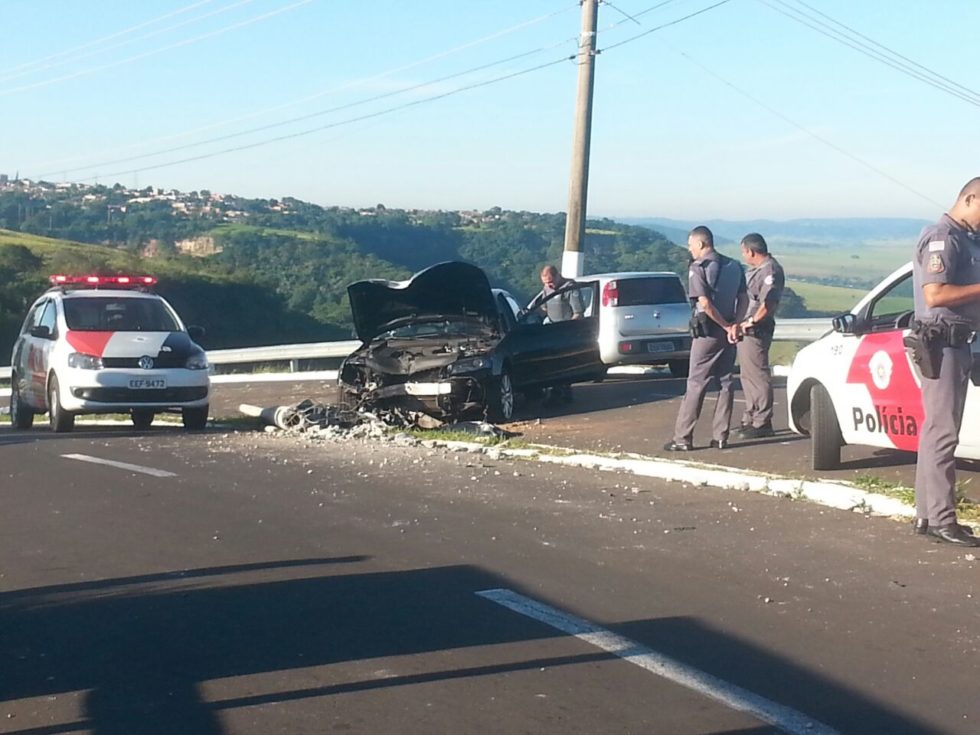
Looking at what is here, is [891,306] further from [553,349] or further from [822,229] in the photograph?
[822,229]

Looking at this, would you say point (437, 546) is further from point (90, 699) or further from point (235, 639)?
point (90, 699)

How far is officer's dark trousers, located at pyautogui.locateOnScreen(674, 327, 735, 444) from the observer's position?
12.2 metres

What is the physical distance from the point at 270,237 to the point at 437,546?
4680 centimetres

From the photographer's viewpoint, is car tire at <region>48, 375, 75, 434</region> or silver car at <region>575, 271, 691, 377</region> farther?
silver car at <region>575, 271, 691, 377</region>

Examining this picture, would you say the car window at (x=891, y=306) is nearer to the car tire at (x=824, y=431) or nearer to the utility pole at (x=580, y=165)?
the car tire at (x=824, y=431)

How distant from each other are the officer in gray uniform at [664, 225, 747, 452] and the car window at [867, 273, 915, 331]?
2.20 m

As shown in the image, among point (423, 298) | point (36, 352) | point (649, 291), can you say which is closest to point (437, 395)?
point (423, 298)

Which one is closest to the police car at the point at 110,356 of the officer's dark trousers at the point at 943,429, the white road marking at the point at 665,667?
the white road marking at the point at 665,667

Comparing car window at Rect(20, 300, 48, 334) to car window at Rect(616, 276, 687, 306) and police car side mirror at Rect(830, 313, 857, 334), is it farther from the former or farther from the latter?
police car side mirror at Rect(830, 313, 857, 334)

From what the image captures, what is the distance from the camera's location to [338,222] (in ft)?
170

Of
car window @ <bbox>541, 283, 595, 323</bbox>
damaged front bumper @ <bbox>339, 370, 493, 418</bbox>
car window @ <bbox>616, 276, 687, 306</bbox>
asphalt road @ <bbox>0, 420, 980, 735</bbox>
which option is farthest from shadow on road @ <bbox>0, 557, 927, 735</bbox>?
car window @ <bbox>616, 276, 687, 306</bbox>

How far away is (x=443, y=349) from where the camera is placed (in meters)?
16.2

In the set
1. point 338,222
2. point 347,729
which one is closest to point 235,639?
point 347,729

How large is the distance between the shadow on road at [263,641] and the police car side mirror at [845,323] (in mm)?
3868
